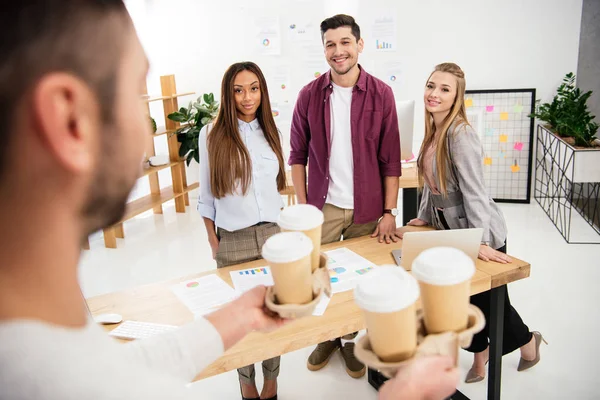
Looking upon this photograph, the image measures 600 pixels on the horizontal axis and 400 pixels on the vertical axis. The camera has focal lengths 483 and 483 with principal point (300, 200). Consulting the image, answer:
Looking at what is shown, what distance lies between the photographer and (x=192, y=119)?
543cm

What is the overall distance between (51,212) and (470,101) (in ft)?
17.6

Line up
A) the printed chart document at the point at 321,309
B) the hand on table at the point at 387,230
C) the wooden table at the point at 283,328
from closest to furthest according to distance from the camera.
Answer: the wooden table at the point at 283,328
the printed chart document at the point at 321,309
the hand on table at the point at 387,230

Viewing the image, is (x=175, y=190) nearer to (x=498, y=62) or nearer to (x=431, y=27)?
(x=431, y=27)

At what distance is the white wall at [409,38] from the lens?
5.08 metres

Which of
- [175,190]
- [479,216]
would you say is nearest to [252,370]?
[479,216]

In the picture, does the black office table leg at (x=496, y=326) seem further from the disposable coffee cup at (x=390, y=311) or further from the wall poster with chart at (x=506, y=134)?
the wall poster with chart at (x=506, y=134)

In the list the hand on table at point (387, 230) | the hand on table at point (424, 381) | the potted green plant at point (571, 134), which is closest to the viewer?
the hand on table at point (424, 381)

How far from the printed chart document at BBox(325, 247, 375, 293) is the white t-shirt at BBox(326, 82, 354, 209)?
0.54 m

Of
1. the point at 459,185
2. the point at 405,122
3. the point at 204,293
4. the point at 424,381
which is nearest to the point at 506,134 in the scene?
the point at 405,122

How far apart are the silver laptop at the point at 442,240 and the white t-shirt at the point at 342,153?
0.88 m

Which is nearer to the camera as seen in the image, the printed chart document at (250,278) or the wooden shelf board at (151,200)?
the printed chart document at (250,278)

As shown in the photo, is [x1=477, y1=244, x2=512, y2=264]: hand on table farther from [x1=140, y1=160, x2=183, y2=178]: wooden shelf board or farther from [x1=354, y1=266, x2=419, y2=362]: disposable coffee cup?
[x1=140, y1=160, x2=183, y2=178]: wooden shelf board

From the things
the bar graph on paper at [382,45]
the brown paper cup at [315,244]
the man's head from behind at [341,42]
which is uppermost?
the bar graph on paper at [382,45]

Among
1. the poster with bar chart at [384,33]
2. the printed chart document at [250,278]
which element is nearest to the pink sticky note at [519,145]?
the poster with bar chart at [384,33]
